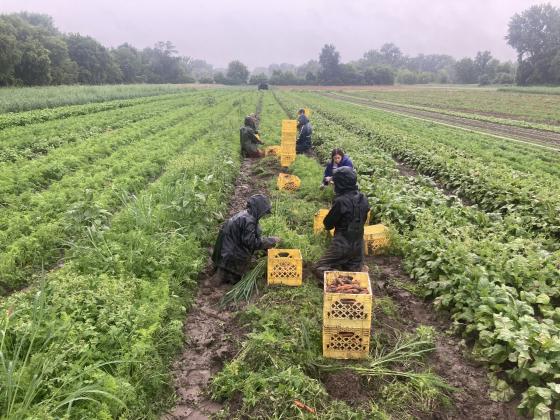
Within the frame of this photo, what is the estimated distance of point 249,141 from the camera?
14.5 metres

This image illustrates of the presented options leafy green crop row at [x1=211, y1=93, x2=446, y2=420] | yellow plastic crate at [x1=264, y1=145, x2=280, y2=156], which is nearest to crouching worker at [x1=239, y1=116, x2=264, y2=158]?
yellow plastic crate at [x1=264, y1=145, x2=280, y2=156]

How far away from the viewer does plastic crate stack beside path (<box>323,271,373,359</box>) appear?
14.1 feet

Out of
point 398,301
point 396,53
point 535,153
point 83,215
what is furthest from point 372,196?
point 396,53

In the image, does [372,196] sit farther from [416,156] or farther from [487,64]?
[487,64]

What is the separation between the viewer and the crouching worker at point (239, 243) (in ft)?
20.0

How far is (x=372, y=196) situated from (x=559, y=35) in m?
98.2

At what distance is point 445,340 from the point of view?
4.99 metres

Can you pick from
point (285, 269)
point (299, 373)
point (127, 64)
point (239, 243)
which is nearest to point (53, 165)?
point (239, 243)

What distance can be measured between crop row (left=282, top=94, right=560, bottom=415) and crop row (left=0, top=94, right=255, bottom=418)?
3.47 m

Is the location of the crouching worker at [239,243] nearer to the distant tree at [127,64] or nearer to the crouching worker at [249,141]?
the crouching worker at [249,141]

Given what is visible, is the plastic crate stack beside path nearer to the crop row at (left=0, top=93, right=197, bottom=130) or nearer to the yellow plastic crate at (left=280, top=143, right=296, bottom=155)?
the yellow plastic crate at (left=280, top=143, right=296, bottom=155)

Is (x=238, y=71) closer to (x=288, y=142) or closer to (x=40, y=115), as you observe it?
(x=40, y=115)

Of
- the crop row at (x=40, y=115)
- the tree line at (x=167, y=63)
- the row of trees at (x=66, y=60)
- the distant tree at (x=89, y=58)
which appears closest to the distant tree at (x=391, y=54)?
the tree line at (x=167, y=63)

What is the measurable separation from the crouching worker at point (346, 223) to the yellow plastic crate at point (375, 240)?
3.43 ft
